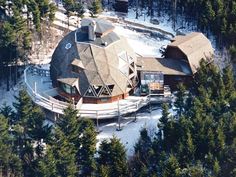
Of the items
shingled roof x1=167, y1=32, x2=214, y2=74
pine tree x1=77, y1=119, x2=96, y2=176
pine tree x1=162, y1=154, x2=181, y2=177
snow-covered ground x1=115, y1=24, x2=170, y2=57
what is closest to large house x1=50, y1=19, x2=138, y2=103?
shingled roof x1=167, y1=32, x2=214, y2=74

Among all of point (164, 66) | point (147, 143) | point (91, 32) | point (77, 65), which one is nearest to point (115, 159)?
point (147, 143)

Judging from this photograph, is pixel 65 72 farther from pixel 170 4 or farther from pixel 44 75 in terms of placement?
pixel 170 4

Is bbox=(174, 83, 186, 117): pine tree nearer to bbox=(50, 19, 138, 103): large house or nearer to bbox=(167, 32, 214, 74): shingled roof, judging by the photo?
bbox=(167, 32, 214, 74): shingled roof

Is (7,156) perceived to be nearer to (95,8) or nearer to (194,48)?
(194,48)

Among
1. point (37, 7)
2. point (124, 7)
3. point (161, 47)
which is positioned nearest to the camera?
point (37, 7)

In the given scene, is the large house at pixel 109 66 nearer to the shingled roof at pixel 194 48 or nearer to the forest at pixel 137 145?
the shingled roof at pixel 194 48

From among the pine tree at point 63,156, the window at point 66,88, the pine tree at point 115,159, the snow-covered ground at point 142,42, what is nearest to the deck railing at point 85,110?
the window at point 66,88

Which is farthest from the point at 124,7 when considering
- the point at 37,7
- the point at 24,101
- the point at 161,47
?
the point at 24,101
